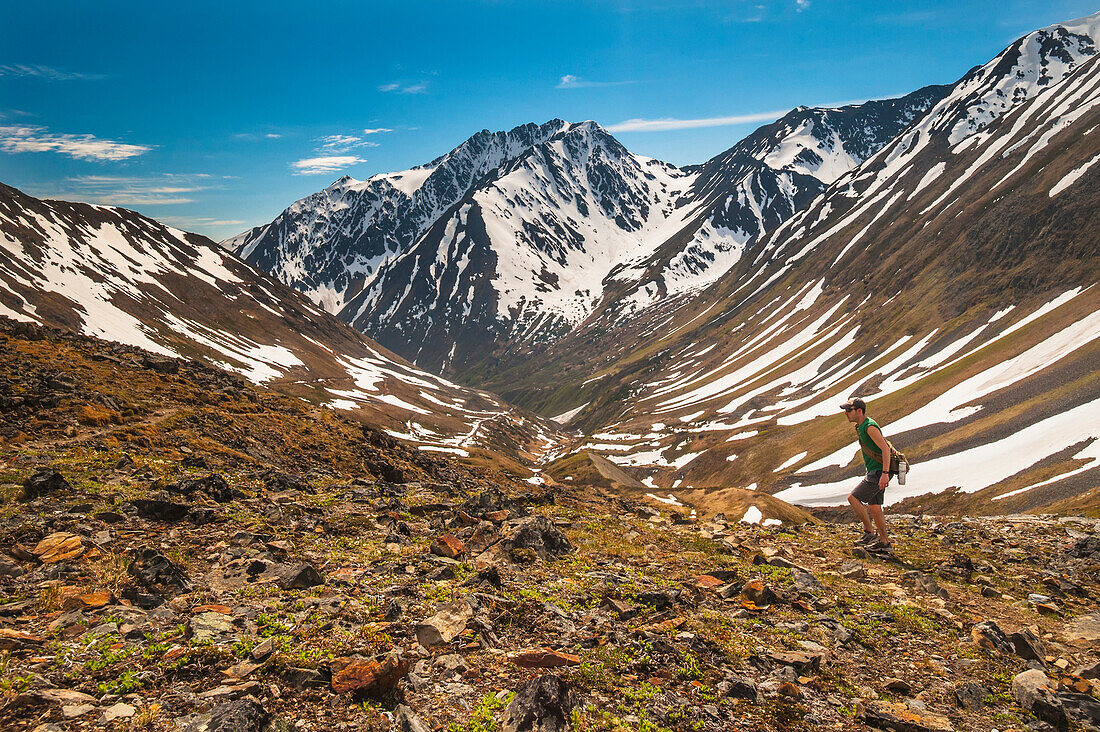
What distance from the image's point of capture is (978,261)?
127 m

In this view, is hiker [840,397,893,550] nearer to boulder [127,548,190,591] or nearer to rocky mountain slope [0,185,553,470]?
boulder [127,548,190,591]

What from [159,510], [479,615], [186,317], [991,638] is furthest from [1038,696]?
[186,317]

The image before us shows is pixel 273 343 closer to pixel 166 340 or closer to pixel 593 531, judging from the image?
pixel 166 340

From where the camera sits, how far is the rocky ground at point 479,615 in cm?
785

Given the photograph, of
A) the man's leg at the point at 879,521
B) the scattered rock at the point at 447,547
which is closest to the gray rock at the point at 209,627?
the scattered rock at the point at 447,547

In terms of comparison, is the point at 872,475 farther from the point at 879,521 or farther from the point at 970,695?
the point at 970,695

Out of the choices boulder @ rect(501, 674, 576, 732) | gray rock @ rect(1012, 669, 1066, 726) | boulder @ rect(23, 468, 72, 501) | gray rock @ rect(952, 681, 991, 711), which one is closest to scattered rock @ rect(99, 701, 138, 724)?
boulder @ rect(501, 674, 576, 732)

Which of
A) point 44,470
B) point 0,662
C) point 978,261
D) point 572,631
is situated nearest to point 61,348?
point 44,470

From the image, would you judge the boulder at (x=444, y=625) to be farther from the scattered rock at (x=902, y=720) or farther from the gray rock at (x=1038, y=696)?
the gray rock at (x=1038, y=696)

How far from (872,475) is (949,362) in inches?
4081

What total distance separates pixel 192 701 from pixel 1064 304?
126286 mm

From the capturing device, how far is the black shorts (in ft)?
55.5

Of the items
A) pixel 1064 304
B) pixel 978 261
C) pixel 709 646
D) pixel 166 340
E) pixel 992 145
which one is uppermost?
pixel 992 145

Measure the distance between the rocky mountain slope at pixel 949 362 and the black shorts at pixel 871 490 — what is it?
38.0 metres
